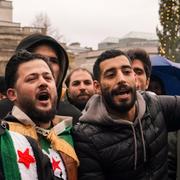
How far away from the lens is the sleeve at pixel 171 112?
3.70m

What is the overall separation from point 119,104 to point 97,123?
187 millimetres

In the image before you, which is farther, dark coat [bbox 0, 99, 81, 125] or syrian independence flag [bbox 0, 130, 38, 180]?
dark coat [bbox 0, 99, 81, 125]

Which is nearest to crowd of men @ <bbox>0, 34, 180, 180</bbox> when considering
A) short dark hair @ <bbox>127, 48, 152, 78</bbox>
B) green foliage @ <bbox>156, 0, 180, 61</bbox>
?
short dark hair @ <bbox>127, 48, 152, 78</bbox>

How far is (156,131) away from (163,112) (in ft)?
0.64

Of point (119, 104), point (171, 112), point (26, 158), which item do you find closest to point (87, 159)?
point (119, 104)

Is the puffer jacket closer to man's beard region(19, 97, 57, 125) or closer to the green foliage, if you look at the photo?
man's beard region(19, 97, 57, 125)

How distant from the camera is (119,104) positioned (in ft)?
11.5

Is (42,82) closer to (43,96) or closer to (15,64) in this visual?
(43,96)

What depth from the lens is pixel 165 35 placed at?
68.6 feet

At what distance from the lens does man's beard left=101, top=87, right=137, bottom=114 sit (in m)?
3.49

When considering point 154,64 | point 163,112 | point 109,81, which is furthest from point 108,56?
point 154,64

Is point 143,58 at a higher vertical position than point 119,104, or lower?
higher

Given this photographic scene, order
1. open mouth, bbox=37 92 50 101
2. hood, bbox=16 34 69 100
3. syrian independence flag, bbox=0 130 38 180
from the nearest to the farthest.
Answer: syrian independence flag, bbox=0 130 38 180 → open mouth, bbox=37 92 50 101 → hood, bbox=16 34 69 100

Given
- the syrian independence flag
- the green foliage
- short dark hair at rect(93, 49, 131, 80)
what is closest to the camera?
the syrian independence flag
